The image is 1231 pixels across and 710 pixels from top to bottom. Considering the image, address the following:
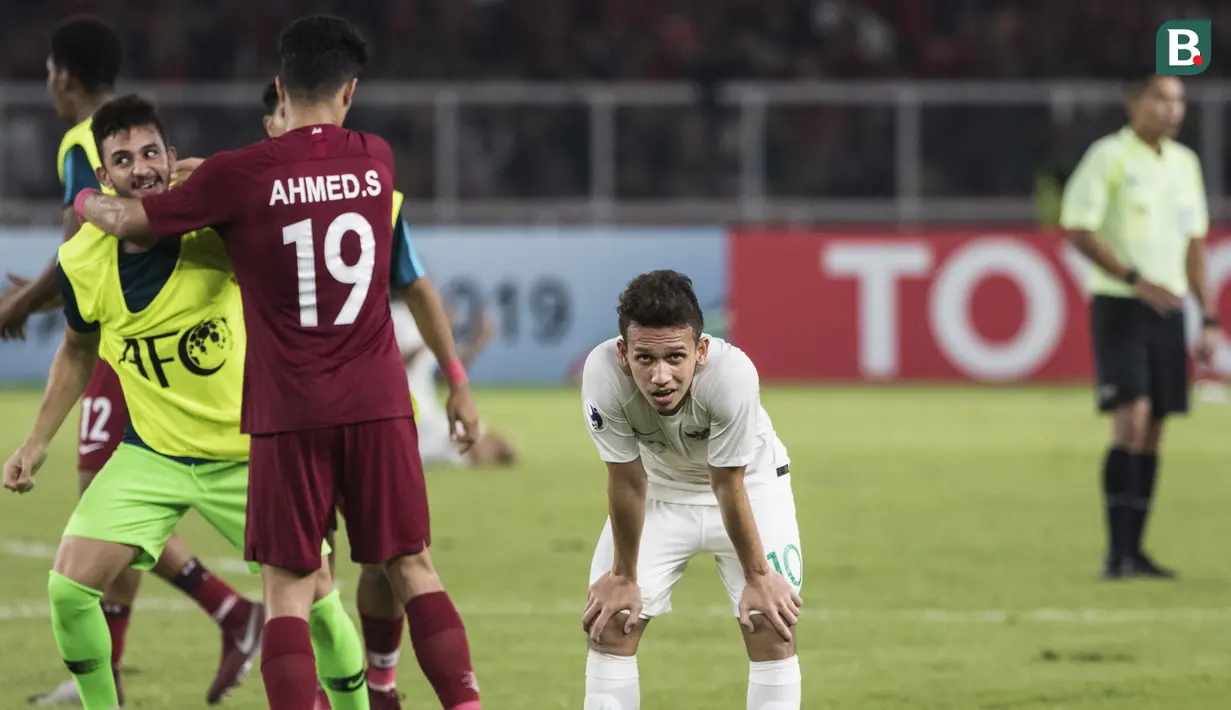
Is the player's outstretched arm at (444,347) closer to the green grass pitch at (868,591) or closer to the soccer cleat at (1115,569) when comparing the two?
the green grass pitch at (868,591)

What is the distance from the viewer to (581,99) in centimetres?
2062

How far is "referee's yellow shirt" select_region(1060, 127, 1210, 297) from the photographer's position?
878 cm

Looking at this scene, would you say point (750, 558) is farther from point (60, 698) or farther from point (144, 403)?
point (60, 698)

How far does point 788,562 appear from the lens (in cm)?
508

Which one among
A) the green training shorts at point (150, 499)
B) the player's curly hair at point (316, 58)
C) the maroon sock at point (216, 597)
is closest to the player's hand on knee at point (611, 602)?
the green training shorts at point (150, 499)

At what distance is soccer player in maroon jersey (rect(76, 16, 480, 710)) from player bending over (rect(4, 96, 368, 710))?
0.35 m

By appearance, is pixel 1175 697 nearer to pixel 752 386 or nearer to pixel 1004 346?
pixel 752 386

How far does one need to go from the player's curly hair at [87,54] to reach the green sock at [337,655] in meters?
2.27

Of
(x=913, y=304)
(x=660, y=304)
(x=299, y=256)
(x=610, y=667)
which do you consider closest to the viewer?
(x=660, y=304)

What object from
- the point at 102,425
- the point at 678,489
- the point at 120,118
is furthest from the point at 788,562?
the point at 102,425

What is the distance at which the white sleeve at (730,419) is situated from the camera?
4.70 meters

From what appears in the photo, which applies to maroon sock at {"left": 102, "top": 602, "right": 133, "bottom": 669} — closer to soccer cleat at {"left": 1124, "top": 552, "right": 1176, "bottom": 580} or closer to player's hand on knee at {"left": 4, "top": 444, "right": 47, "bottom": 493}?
player's hand on knee at {"left": 4, "top": 444, "right": 47, "bottom": 493}

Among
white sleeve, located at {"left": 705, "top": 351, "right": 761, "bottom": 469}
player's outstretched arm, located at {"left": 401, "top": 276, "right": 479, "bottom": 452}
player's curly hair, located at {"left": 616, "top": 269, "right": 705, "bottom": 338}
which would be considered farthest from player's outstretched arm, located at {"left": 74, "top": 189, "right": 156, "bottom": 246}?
white sleeve, located at {"left": 705, "top": 351, "right": 761, "bottom": 469}

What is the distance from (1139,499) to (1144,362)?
62 centimetres
